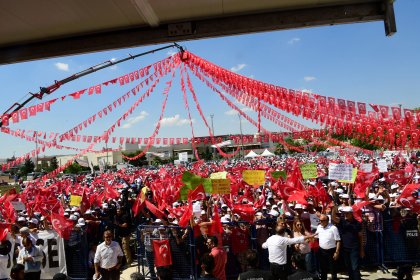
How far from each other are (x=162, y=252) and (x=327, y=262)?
11.1 feet

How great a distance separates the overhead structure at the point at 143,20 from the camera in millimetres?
2559

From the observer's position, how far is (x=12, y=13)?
2.48 m

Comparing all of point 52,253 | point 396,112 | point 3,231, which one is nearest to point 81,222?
point 52,253

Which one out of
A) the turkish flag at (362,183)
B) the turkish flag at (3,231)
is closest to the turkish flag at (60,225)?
the turkish flag at (3,231)

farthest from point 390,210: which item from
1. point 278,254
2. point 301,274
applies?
point 301,274

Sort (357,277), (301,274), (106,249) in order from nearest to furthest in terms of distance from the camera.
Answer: (301,274)
(106,249)
(357,277)

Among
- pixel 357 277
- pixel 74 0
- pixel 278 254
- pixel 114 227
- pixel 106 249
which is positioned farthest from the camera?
pixel 114 227

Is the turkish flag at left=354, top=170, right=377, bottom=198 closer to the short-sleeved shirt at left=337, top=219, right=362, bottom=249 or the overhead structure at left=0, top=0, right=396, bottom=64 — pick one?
the short-sleeved shirt at left=337, top=219, right=362, bottom=249

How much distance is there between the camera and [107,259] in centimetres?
730

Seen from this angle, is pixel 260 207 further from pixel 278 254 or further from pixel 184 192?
pixel 278 254

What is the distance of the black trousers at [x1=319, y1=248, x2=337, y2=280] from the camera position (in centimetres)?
773

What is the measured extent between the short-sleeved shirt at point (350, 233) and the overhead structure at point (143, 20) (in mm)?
6103

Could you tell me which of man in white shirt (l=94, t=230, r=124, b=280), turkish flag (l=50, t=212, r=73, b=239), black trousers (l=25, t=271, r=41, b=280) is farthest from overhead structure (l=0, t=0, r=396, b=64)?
turkish flag (l=50, t=212, r=73, b=239)

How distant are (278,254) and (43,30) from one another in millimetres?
5435
